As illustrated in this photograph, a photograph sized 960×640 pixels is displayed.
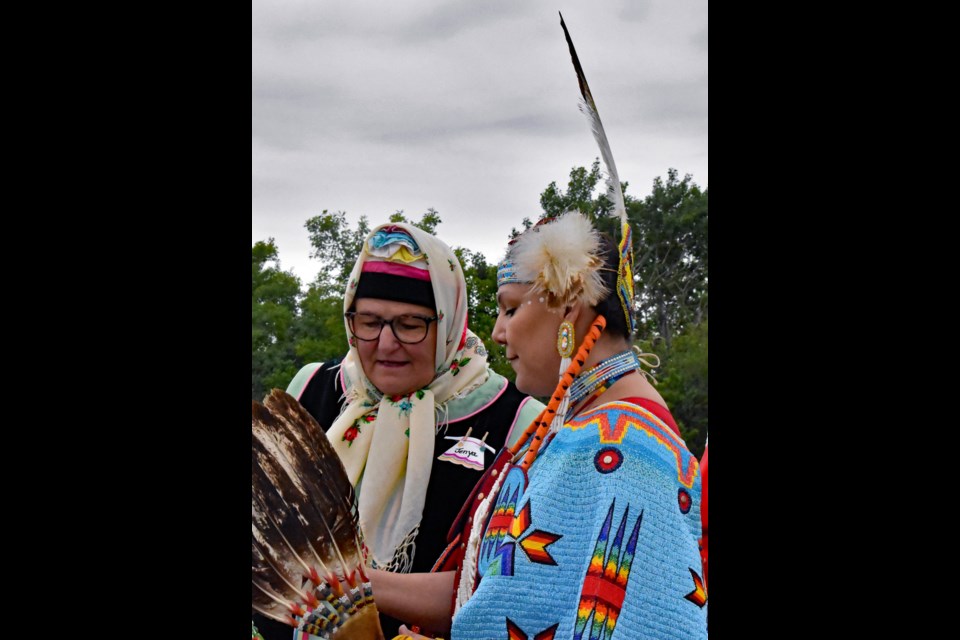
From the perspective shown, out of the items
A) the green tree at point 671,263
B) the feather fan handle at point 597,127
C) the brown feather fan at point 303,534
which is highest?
the green tree at point 671,263

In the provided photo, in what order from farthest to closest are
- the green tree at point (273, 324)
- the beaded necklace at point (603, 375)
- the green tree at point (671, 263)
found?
the green tree at point (671, 263) → the green tree at point (273, 324) → the beaded necklace at point (603, 375)

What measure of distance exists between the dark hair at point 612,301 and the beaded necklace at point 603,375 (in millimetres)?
66

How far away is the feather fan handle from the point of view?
2.19 metres

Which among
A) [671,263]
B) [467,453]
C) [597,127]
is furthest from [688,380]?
[597,127]

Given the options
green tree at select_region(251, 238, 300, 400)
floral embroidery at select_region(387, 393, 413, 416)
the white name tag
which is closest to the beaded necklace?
the white name tag

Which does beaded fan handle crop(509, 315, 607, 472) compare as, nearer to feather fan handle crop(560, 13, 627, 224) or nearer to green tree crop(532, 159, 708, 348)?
feather fan handle crop(560, 13, 627, 224)

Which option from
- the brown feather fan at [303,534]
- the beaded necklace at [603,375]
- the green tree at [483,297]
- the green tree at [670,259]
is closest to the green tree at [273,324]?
the green tree at [483,297]

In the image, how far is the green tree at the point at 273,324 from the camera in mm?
5948

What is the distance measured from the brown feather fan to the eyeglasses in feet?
2.70

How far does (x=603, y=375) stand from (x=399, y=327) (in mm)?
1231

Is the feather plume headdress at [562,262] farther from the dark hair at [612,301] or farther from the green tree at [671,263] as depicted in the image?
the green tree at [671,263]
